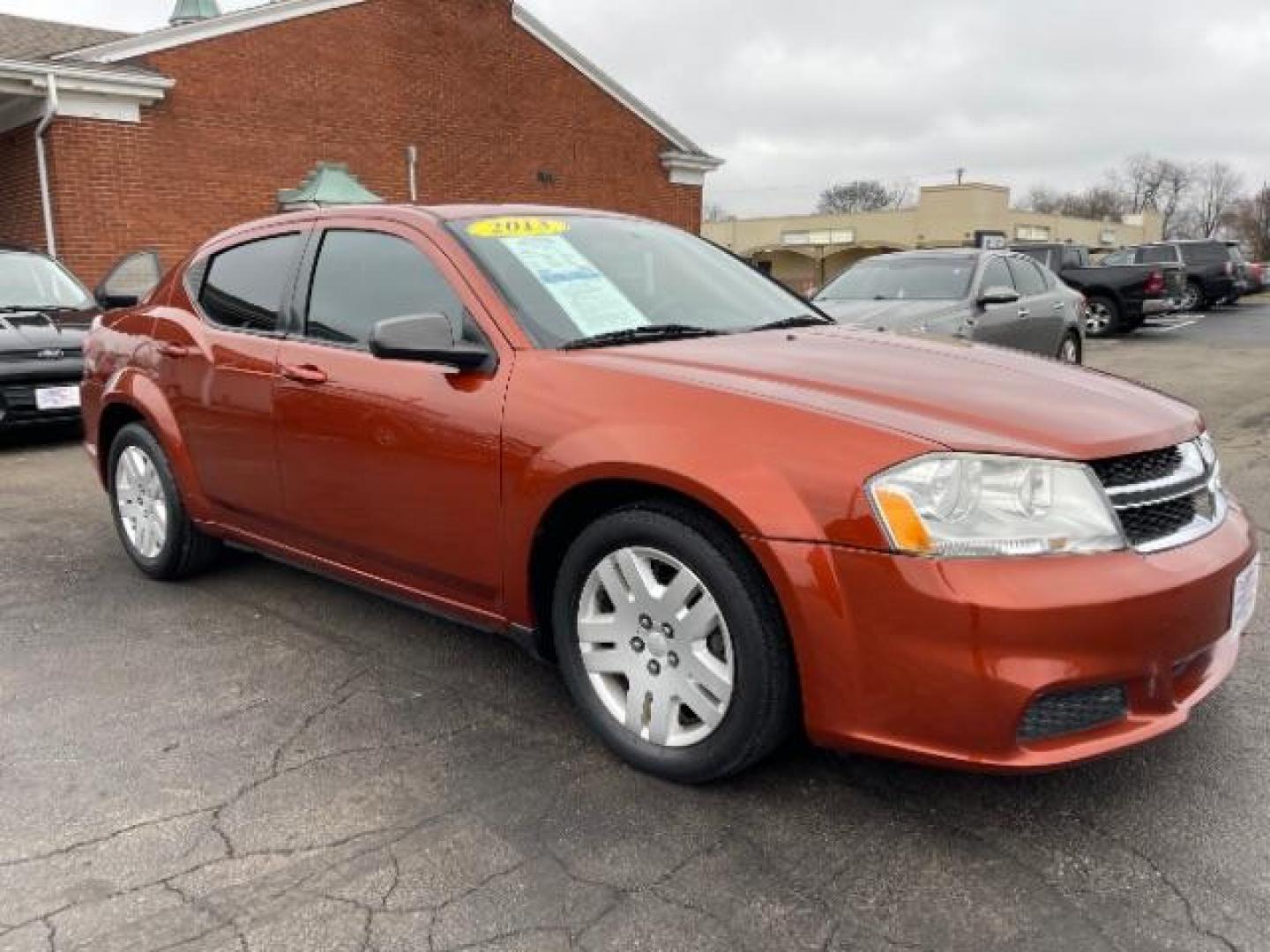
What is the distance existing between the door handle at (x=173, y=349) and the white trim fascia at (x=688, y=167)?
54.5 ft

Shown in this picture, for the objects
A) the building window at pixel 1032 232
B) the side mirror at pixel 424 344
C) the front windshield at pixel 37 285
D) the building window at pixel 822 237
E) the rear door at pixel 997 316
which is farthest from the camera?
the building window at pixel 822 237

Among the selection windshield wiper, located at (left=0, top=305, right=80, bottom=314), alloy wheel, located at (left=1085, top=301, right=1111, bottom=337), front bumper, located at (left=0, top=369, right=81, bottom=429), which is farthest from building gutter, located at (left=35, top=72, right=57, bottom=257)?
alloy wheel, located at (left=1085, top=301, right=1111, bottom=337)

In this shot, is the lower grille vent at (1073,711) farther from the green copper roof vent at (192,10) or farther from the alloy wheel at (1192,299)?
the alloy wheel at (1192,299)

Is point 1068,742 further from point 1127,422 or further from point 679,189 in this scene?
point 679,189

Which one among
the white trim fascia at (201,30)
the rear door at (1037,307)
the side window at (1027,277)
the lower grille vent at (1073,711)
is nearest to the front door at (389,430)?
the lower grille vent at (1073,711)

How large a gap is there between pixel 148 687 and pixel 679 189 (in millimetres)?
18214

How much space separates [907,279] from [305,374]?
6.79m

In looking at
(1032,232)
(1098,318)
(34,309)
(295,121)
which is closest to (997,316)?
(34,309)

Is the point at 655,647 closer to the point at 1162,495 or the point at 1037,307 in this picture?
the point at 1162,495

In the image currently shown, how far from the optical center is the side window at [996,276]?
29.8 ft

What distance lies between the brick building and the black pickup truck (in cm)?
764

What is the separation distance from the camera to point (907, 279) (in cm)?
923

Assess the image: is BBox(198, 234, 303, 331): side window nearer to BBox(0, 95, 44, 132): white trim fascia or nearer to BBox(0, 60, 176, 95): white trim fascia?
BBox(0, 60, 176, 95): white trim fascia

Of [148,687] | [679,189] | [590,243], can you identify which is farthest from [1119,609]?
[679,189]
